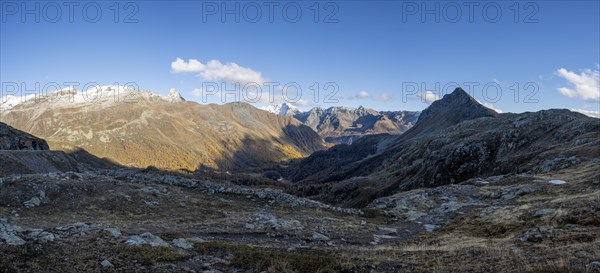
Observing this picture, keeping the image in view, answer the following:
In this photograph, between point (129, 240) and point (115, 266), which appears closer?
point (115, 266)

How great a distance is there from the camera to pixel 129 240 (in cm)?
1841

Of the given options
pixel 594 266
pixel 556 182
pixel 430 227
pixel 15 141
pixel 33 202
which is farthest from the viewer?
pixel 15 141

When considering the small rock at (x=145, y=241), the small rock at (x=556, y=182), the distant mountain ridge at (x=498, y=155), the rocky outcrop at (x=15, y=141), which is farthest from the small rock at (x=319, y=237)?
the rocky outcrop at (x=15, y=141)

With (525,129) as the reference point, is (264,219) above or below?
below

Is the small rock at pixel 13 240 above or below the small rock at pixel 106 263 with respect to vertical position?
above

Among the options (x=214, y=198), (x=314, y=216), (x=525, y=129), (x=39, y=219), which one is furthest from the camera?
(x=525, y=129)

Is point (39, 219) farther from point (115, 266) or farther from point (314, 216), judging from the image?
point (314, 216)

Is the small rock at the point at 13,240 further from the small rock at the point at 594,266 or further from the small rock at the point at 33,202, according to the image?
the small rock at the point at 594,266

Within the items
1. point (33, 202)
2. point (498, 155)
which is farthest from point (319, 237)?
point (498, 155)

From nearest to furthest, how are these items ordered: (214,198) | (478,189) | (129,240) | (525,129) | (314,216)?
(129,240) < (314,216) < (214,198) < (478,189) < (525,129)

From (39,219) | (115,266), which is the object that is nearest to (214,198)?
(39,219)

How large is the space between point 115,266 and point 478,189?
158 ft

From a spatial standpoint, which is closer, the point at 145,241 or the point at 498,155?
the point at 145,241

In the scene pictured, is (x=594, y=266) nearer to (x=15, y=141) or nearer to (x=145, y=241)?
→ (x=145, y=241)
